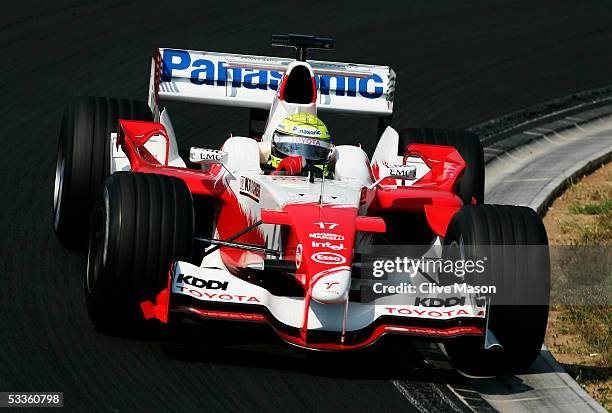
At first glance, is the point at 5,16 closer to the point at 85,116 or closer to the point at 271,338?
the point at 85,116

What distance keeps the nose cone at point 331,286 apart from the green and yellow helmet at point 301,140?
2.34m

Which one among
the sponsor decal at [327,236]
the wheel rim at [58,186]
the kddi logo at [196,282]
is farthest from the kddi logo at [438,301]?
the wheel rim at [58,186]

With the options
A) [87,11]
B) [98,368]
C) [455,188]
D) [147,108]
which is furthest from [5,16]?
[98,368]

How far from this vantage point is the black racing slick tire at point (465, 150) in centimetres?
1336

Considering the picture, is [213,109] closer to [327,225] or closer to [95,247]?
[95,247]

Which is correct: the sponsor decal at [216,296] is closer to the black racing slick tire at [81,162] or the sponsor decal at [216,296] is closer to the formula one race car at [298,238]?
the formula one race car at [298,238]

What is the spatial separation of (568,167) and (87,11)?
322 inches

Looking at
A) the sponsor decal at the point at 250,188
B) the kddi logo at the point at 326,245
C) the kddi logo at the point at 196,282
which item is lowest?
the kddi logo at the point at 196,282

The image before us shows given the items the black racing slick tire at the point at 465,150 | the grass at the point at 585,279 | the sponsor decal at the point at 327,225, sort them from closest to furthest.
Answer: the sponsor decal at the point at 327,225 → the grass at the point at 585,279 → the black racing slick tire at the point at 465,150

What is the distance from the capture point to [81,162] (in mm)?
12609

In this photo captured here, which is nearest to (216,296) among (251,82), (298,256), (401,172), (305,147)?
(298,256)

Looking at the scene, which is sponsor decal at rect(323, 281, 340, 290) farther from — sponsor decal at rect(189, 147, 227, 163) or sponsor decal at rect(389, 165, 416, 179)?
sponsor decal at rect(389, 165, 416, 179)

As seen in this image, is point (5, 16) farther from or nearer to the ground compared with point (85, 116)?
farther from the ground

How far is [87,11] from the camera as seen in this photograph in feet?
68.8
